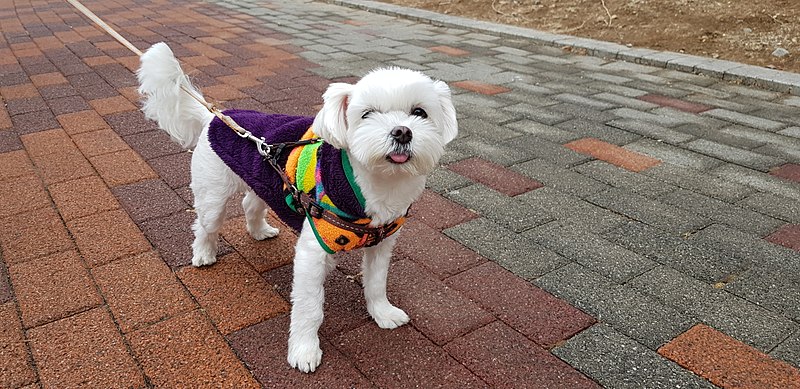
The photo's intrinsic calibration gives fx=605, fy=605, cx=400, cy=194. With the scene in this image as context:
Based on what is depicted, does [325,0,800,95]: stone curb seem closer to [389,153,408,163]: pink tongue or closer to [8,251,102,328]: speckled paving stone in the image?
[389,153,408,163]: pink tongue

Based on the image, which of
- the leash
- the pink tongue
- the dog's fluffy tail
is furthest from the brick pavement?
the pink tongue

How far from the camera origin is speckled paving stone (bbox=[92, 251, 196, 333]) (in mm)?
2557

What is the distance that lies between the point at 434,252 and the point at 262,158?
3.71 feet

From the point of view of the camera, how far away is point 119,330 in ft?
8.05

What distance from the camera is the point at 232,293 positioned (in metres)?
2.76

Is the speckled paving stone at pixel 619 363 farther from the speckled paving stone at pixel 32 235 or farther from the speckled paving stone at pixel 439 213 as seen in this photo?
the speckled paving stone at pixel 32 235

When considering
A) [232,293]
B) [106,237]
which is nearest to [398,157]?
[232,293]

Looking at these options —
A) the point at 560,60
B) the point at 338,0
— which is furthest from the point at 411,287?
the point at 338,0

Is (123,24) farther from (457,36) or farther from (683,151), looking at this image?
(683,151)

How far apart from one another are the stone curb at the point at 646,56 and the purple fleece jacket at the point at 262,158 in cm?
560

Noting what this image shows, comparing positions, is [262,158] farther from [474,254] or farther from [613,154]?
[613,154]

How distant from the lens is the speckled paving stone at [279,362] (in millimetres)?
2232

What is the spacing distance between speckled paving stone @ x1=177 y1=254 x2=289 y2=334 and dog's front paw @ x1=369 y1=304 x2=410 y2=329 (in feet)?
1.35

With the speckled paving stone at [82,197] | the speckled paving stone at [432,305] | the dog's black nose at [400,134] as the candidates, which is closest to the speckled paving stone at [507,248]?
the speckled paving stone at [432,305]
